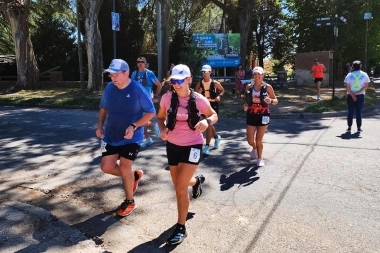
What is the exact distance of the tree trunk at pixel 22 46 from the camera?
74.1 ft

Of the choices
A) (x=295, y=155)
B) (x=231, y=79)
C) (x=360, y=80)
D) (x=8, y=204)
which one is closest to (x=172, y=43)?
(x=231, y=79)

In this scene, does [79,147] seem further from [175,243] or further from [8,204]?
[175,243]

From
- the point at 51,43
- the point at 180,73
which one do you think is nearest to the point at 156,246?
the point at 180,73

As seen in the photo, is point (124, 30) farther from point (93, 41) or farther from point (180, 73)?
point (180, 73)

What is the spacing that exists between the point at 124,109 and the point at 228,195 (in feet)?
6.17

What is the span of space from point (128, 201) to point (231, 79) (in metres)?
20.5

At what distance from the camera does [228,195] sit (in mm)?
5473

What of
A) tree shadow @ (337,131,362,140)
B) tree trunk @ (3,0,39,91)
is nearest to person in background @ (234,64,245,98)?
tree shadow @ (337,131,362,140)

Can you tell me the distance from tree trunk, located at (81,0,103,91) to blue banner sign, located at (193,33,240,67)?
6.32 m

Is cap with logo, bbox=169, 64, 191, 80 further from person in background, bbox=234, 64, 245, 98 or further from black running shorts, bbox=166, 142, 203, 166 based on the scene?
person in background, bbox=234, 64, 245, 98

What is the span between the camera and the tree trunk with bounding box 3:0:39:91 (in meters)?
22.6

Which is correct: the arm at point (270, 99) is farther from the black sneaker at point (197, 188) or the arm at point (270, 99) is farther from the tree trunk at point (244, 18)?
the tree trunk at point (244, 18)

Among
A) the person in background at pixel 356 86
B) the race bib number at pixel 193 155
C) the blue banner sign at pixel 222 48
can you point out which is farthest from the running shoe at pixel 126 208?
the blue banner sign at pixel 222 48

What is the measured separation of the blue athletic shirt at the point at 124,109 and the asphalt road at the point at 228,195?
0.94m
